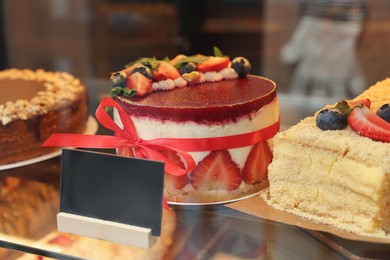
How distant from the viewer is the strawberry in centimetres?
137

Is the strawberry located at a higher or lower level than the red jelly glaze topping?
lower

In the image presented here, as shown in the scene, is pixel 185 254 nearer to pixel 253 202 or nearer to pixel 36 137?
pixel 253 202

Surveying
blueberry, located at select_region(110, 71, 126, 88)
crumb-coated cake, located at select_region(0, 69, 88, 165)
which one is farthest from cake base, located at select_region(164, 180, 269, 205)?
crumb-coated cake, located at select_region(0, 69, 88, 165)

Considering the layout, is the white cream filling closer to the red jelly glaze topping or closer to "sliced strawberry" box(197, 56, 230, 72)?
the red jelly glaze topping

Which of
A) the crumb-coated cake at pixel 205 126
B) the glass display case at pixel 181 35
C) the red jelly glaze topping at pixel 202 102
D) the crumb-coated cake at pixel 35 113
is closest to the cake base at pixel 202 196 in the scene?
the crumb-coated cake at pixel 205 126

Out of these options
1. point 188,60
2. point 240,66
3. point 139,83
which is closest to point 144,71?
point 139,83

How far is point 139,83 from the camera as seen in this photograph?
1392mm

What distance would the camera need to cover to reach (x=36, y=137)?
1.71 metres

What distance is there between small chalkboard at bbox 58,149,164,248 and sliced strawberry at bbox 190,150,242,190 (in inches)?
8.2

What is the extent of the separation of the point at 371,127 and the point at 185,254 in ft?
1.50

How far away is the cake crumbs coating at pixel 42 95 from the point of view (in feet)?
5.48

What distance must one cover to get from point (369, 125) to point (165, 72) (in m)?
0.53

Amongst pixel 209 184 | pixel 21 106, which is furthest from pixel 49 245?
pixel 21 106

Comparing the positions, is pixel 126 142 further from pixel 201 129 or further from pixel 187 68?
pixel 187 68
